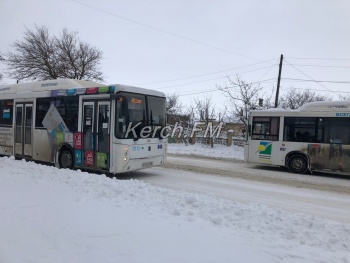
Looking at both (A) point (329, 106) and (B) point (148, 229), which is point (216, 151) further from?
(B) point (148, 229)

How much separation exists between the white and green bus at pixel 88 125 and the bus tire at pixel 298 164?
5940 millimetres

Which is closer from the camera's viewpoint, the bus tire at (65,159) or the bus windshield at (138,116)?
the bus windshield at (138,116)

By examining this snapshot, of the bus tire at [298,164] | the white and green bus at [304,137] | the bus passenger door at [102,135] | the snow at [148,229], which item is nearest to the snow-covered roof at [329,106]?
the white and green bus at [304,137]

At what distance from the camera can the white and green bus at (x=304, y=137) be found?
12.5 metres

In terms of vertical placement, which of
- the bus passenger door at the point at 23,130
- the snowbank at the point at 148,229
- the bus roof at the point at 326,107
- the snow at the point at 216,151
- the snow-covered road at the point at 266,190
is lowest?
the snow-covered road at the point at 266,190

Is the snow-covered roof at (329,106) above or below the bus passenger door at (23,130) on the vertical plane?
above

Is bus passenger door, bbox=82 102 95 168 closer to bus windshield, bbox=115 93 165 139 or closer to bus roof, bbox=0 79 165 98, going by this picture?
bus roof, bbox=0 79 165 98

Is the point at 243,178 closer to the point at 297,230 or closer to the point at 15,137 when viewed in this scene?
the point at 297,230

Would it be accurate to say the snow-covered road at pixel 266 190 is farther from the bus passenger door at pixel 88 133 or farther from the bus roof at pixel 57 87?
the bus roof at pixel 57 87

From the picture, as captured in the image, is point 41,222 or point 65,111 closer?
point 41,222

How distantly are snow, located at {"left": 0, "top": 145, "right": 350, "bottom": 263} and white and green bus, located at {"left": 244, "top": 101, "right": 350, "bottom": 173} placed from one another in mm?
7789

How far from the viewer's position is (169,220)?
5.14 m

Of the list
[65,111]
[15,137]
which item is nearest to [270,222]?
[65,111]

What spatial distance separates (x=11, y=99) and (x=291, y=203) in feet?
38.9
